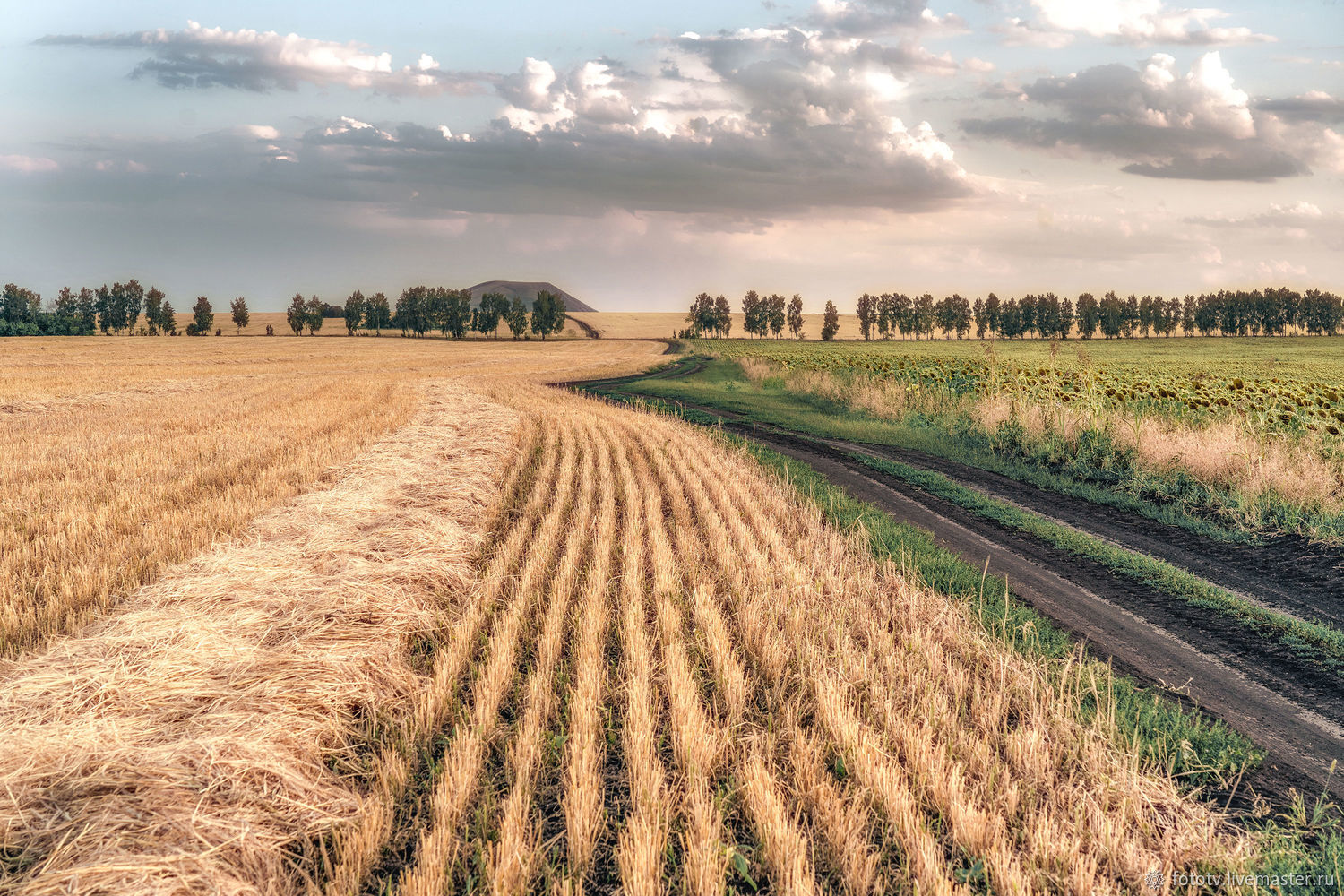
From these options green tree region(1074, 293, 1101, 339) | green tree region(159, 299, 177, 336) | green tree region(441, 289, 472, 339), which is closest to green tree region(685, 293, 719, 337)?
green tree region(441, 289, 472, 339)

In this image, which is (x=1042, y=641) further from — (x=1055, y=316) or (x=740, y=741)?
(x=1055, y=316)

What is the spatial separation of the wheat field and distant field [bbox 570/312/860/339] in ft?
451

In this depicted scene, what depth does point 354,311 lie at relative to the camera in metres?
141

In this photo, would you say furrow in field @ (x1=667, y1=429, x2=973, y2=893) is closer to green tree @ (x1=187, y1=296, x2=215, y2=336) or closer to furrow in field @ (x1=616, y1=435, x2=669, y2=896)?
furrow in field @ (x1=616, y1=435, x2=669, y2=896)

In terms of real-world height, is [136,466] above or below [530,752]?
above

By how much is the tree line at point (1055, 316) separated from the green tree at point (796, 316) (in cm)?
20

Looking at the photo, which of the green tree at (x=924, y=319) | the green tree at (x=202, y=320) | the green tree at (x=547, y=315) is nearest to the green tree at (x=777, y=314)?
the green tree at (x=924, y=319)

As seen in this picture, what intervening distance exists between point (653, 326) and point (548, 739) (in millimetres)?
171324

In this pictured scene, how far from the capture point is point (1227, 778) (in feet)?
15.4

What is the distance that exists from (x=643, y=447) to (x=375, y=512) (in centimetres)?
793

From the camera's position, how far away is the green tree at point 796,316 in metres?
155

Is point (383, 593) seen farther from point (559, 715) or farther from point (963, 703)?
point (963, 703)

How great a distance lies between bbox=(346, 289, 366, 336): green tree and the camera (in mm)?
140125

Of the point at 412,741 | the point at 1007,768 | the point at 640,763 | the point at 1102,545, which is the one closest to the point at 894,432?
the point at 1102,545
